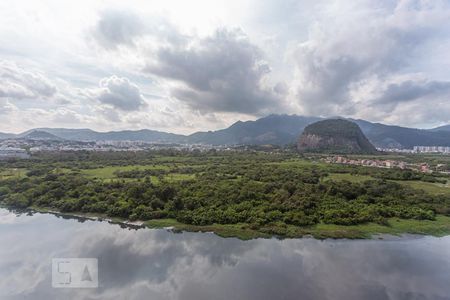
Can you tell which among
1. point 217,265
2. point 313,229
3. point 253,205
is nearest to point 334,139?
point 253,205

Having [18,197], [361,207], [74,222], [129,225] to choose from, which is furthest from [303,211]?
[18,197]

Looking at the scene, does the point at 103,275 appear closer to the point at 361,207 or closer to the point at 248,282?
the point at 248,282

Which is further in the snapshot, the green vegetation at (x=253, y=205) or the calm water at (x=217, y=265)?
the green vegetation at (x=253, y=205)

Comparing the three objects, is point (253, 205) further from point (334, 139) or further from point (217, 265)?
point (334, 139)

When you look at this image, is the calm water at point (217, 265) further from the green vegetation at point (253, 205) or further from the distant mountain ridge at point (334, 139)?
the distant mountain ridge at point (334, 139)

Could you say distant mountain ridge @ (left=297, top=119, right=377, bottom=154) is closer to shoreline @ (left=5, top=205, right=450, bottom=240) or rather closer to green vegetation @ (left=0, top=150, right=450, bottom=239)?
green vegetation @ (left=0, top=150, right=450, bottom=239)

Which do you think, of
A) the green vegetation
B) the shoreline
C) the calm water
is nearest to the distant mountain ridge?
the green vegetation

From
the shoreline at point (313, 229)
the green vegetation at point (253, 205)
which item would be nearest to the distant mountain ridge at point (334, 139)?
the green vegetation at point (253, 205)
